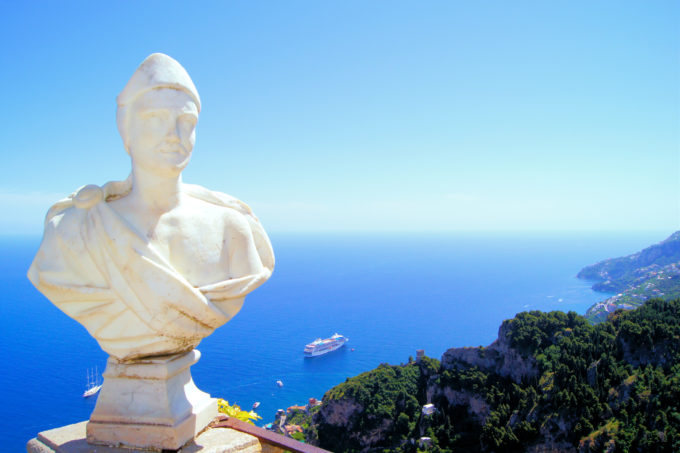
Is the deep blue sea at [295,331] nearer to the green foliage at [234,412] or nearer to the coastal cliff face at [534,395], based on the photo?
the coastal cliff face at [534,395]

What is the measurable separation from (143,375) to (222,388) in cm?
4477

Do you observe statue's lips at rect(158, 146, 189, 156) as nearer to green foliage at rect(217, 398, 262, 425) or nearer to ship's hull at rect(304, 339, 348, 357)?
green foliage at rect(217, 398, 262, 425)

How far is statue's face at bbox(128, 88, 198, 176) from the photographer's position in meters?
2.59

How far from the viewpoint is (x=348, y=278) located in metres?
113

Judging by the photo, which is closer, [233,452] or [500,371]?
[233,452]

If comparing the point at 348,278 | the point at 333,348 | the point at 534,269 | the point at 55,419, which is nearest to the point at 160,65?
the point at 55,419

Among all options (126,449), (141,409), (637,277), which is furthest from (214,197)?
(637,277)

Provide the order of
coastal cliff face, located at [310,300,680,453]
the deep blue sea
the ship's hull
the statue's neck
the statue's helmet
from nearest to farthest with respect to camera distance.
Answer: the statue's helmet → the statue's neck → coastal cliff face, located at [310,300,680,453] → the deep blue sea → the ship's hull

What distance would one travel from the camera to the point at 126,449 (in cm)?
255

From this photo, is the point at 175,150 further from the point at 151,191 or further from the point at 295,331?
the point at 295,331

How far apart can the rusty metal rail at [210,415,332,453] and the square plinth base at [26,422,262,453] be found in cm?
8

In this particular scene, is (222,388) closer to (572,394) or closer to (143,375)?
(572,394)

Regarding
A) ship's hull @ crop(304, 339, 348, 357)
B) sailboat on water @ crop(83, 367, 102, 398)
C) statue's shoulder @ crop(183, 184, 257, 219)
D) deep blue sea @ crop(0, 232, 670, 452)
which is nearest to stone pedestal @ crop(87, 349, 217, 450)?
statue's shoulder @ crop(183, 184, 257, 219)

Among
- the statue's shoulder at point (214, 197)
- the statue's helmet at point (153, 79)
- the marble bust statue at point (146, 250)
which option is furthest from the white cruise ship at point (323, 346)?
the statue's helmet at point (153, 79)
